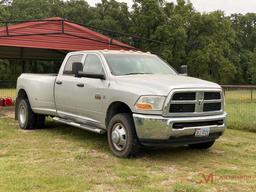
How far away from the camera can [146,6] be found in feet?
189

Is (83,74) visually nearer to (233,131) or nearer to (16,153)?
(16,153)

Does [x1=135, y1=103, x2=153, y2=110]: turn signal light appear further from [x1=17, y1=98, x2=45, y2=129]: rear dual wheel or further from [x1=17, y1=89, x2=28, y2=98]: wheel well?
[x1=17, y1=89, x2=28, y2=98]: wheel well

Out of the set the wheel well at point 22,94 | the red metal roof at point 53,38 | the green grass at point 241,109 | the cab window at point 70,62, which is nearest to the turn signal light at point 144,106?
the cab window at point 70,62

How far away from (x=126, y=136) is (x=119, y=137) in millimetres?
228

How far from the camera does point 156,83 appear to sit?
712 cm

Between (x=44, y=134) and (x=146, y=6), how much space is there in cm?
4953

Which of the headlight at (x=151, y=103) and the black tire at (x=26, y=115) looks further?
the black tire at (x=26, y=115)

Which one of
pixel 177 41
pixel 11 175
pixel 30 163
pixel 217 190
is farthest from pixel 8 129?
pixel 177 41

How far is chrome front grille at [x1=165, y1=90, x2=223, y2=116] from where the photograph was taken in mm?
6906

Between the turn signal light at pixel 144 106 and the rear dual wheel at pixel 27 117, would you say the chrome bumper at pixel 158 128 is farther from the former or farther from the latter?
the rear dual wheel at pixel 27 117

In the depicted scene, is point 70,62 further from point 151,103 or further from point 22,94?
point 151,103

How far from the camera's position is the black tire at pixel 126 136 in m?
7.14

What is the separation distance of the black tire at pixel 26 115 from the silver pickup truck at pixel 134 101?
4.07 ft

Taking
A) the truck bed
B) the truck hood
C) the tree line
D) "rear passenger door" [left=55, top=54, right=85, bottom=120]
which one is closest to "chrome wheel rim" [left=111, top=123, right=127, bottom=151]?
the truck hood
